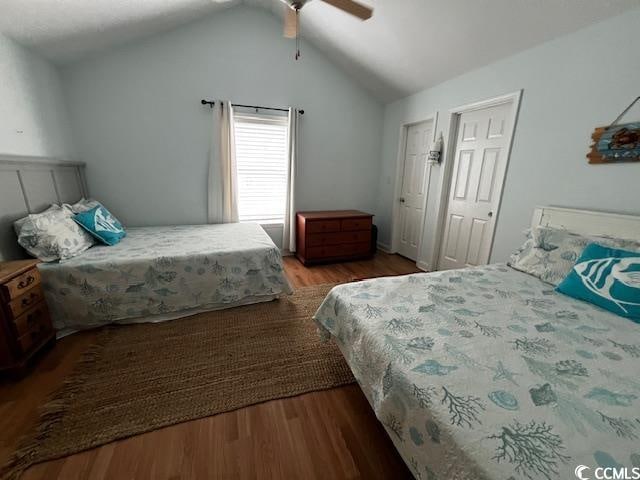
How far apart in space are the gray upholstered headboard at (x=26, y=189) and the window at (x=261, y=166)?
176 centimetres

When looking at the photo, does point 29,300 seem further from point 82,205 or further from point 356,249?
A: point 356,249

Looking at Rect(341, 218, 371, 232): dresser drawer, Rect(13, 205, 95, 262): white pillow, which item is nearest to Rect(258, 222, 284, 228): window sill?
Rect(341, 218, 371, 232): dresser drawer

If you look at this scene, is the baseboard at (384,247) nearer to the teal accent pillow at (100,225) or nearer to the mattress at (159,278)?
the mattress at (159,278)

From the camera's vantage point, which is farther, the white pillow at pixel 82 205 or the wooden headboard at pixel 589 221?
the white pillow at pixel 82 205

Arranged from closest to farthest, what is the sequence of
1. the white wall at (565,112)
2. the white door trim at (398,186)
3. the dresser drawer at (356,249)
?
the white wall at (565,112) → the white door trim at (398,186) → the dresser drawer at (356,249)

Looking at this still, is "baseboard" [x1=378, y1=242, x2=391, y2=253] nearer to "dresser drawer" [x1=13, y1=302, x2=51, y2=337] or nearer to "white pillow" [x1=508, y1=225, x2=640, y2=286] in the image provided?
"white pillow" [x1=508, y1=225, x2=640, y2=286]

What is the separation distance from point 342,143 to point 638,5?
2899 millimetres

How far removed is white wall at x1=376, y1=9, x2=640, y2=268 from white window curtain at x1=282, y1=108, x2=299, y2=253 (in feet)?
6.68

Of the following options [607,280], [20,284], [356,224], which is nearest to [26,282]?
[20,284]

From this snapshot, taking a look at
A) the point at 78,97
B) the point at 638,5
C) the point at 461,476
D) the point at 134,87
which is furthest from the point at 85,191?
the point at 638,5

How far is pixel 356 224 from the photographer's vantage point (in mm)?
3793

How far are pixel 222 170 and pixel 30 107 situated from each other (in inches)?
66.3

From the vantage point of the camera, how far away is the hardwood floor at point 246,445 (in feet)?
3.85

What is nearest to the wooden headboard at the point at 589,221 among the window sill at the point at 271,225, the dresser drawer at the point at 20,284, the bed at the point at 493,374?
the bed at the point at 493,374
